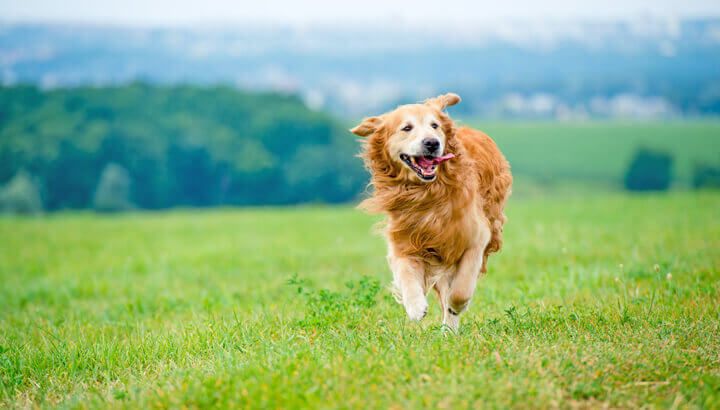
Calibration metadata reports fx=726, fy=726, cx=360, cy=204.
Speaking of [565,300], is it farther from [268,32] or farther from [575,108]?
[268,32]

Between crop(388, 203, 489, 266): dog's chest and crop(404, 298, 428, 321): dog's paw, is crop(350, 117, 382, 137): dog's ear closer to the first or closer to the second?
crop(388, 203, 489, 266): dog's chest

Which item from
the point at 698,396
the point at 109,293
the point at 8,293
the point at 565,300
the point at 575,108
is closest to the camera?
the point at 698,396

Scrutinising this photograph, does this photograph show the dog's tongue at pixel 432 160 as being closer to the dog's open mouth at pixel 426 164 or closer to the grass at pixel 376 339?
the dog's open mouth at pixel 426 164

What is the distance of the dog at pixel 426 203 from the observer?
5812 mm

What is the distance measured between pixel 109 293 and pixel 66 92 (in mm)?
73924

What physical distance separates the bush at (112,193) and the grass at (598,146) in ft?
117

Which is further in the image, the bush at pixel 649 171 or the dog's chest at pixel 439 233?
the bush at pixel 649 171

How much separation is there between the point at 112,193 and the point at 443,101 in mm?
60048

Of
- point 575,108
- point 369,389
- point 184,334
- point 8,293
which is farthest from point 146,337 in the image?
point 575,108

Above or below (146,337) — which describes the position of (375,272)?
below

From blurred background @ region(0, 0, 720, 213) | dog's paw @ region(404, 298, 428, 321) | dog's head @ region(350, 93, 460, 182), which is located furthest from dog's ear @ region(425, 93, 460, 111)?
blurred background @ region(0, 0, 720, 213)

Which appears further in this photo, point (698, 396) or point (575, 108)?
point (575, 108)

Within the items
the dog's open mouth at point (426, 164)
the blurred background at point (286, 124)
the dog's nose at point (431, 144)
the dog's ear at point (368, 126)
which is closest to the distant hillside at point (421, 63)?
the blurred background at point (286, 124)

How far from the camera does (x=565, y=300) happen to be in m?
7.11
